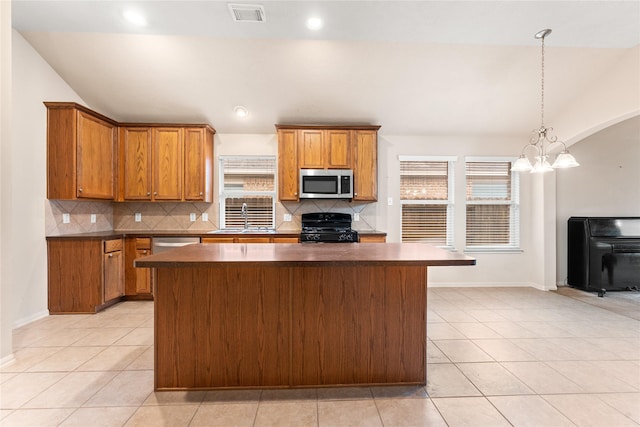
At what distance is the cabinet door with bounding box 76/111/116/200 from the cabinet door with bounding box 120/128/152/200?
0.16 metres

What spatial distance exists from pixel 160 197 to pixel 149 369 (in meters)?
2.69

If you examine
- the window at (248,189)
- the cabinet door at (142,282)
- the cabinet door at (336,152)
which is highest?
the cabinet door at (336,152)

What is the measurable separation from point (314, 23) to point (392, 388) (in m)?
3.39

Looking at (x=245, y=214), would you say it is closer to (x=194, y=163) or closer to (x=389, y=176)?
(x=194, y=163)

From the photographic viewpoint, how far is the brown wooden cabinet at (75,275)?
370 centimetres

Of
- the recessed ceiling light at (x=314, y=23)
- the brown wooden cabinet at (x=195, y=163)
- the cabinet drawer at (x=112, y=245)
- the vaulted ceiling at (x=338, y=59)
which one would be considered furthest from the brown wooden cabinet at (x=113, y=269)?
the recessed ceiling light at (x=314, y=23)

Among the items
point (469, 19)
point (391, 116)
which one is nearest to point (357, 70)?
point (391, 116)

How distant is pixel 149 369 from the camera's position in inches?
95.3

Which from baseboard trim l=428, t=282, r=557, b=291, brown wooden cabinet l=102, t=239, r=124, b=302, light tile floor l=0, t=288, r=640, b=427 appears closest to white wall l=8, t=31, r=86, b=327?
light tile floor l=0, t=288, r=640, b=427

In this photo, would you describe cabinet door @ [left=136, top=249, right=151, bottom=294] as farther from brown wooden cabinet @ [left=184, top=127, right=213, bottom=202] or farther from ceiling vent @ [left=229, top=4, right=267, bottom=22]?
ceiling vent @ [left=229, top=4, right=267, bottom=22]

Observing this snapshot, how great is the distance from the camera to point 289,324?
7.09ft

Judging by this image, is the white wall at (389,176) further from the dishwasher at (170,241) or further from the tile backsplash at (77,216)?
the dishwasher at (170,241)

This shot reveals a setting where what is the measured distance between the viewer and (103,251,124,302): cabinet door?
152 inches

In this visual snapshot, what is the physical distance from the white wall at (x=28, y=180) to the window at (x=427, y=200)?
487cm
